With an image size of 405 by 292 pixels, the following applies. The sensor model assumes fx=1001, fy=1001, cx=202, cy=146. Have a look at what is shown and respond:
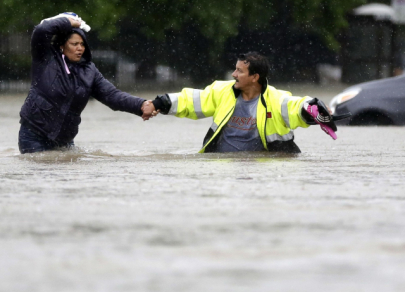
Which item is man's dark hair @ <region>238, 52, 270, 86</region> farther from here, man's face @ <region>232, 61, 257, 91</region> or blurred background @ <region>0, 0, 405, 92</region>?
blurred background @ <region>0, 0, 405, 92</region>

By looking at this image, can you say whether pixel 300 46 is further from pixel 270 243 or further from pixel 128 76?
pixel 270 243

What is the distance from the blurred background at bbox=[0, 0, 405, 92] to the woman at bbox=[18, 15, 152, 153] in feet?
50.2

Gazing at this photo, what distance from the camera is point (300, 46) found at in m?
33.5

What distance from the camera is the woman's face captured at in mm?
9086

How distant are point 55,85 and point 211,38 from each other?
62.4ft

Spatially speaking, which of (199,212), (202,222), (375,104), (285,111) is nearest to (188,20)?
(375,104)

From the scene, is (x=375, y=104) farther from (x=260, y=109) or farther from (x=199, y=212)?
(x=199, y=212)

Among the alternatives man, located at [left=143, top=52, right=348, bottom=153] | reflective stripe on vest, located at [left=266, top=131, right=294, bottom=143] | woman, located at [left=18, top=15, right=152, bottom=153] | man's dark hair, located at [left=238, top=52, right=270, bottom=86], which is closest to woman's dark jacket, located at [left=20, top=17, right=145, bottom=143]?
woman, located at [left=18, top=15, right=152, bottom=153]

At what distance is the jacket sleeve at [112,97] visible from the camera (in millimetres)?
9406

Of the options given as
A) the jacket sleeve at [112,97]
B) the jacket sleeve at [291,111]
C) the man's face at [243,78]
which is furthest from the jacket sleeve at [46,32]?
the jacket sleeve at [291,111]

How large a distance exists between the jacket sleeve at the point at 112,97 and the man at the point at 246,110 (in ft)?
0.97

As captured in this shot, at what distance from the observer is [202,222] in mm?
5309

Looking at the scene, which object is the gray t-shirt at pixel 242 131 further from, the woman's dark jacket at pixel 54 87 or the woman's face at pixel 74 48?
the woman's face at pixel 74 48

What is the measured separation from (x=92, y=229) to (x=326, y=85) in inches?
1158
